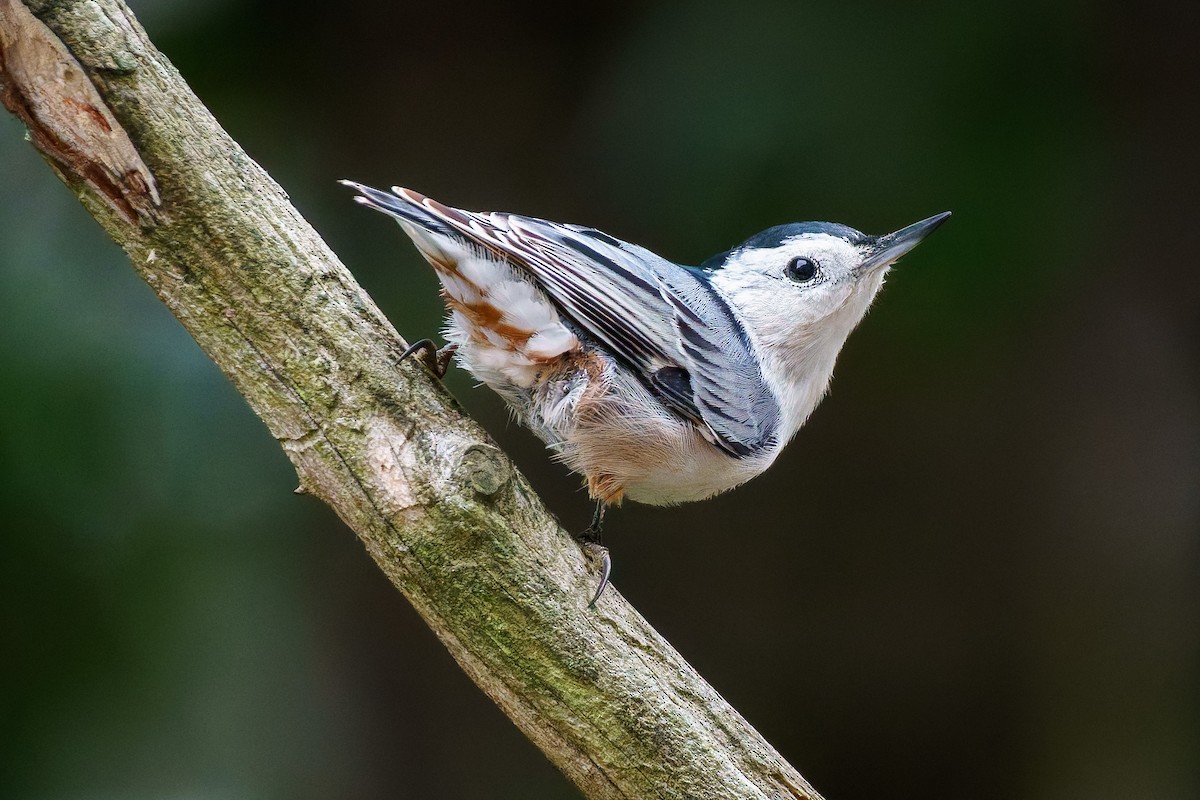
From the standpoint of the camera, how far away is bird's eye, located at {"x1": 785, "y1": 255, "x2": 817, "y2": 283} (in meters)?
2.00

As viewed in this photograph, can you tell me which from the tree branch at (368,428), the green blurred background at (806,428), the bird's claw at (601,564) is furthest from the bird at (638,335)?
the green blurred background at (806,428)

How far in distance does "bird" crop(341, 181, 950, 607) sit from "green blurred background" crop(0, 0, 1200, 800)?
671 millimetres

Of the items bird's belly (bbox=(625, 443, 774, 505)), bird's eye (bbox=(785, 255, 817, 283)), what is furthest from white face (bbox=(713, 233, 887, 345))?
bird's belly (bbox=(625, 443, 774, 505))

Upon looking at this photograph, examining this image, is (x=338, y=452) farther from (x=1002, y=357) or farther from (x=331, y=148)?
(x=1002, y=357)

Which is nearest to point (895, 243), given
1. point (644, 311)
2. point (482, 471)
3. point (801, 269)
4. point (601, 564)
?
point (801, 269)

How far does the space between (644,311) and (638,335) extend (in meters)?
0.06

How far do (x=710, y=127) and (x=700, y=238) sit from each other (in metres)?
0.29

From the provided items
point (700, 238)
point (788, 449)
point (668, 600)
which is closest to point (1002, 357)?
point (788, 449)

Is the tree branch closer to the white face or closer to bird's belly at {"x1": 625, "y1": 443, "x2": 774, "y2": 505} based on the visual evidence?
bird's belly at {"x1": 625, "y1": 443, "x2": 774, "y2": 505}

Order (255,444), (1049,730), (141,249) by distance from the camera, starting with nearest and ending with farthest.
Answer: (141,249), (255,444), (1049,730)

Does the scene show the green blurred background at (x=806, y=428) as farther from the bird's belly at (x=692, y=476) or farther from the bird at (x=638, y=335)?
the bird's belly at (x=692, y=476)

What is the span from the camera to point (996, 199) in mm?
2652

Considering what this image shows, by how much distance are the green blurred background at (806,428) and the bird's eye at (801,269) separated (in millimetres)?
656

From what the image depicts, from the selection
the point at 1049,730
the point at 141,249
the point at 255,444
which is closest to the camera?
the point at 141,249
